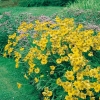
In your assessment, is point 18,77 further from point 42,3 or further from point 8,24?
point 42,3

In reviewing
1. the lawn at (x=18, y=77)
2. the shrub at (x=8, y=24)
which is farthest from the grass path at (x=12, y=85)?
the shrub at (x=8, y=24)

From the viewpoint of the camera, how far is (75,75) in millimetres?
5215

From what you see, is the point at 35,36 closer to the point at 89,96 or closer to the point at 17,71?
the point at 17,71

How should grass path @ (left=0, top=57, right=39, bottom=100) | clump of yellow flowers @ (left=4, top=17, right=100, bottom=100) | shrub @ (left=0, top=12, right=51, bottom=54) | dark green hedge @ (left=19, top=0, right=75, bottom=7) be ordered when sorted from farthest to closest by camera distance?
dark green hedge @ (left=19, top=0, right=75, bottom=7), shrub @ (left=0, top=12, right=51, bottom=54), grass path @ (left=0, top=57, right=39, bottom=100), clump of yellow flowers @ (left=4, top=17, right=100, bottom=100)

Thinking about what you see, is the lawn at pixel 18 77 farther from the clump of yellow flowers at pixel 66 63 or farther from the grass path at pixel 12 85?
the clump of yellow flowers at pixel 66 63

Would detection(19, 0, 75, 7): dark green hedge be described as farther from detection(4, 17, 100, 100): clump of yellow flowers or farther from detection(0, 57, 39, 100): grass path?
detection(4, 17, 100, 100): clump of yellow flowers

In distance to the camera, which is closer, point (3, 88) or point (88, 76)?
point (88, 76)

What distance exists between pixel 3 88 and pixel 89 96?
1740 mm

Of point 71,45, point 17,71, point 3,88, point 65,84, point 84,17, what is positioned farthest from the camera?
point 84,17

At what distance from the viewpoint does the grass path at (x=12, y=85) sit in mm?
6078

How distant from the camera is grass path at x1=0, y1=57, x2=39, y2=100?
19.9ft

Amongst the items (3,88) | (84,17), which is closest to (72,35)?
(3,88)

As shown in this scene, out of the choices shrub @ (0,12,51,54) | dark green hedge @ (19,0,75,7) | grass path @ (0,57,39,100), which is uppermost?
shrub @ (0,12,51,54)

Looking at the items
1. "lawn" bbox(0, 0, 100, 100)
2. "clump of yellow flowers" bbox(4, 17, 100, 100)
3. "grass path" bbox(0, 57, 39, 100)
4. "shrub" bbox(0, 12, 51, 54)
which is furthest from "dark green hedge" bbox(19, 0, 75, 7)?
"clump of yellow flowers" bbox(4, 17, 100, 100)
